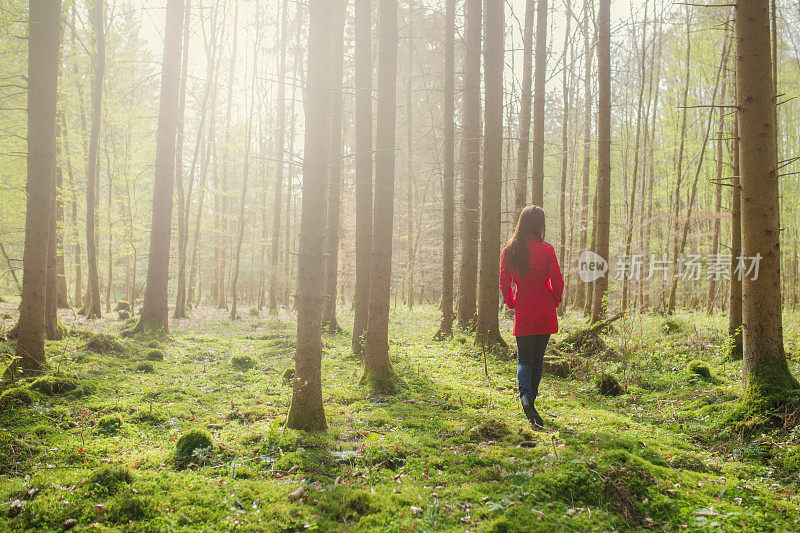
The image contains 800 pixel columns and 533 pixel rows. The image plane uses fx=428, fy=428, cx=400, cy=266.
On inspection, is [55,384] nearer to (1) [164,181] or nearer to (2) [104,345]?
(2) [104,345]

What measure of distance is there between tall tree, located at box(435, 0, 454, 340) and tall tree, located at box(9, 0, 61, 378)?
816cm

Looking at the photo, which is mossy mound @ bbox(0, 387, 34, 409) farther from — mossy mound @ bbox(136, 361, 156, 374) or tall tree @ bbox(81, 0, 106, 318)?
tall tree @ bbox(81, 0, 106, 318)

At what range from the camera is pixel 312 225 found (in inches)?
186

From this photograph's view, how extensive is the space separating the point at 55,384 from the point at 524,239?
21.5 feet

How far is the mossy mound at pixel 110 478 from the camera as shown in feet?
11.2

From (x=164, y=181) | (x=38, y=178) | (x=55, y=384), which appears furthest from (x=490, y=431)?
(x=164, y=181)

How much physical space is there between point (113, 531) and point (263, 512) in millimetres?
980

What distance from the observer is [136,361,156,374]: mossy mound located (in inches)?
307

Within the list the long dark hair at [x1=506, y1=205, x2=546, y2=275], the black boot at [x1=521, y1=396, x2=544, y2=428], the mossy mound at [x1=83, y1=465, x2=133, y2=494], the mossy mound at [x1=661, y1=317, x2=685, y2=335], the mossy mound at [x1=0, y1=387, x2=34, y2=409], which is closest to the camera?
the mossy mound at [x1=83, y1=465, x2=133, y2=494]

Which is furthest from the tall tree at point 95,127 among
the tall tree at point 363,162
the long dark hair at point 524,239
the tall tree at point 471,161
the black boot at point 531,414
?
the black boot at point 531,414

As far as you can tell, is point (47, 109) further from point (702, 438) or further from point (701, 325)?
point (701, 325)

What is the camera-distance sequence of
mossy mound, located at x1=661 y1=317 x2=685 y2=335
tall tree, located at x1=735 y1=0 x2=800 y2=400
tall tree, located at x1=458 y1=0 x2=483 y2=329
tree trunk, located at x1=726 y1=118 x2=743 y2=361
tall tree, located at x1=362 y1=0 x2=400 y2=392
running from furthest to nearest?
1. mossy mound, located at x1=661 y1=317 x2=685 y2=335
2. tall tree, located at x1=458 y1=0 x2=483 y2=329
3. tree trunk, located at x1=726 y1=118 x2=743 y2=361
4. tall tree, located at x1=362 y1=0 x2=400 y2=392
5. tall tree, located at x1=735 y1=0 x2=800 y2=400

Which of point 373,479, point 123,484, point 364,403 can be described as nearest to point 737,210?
point 364,403

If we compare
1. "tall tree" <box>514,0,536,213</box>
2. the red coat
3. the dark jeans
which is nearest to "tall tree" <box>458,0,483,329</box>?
"tall tree" <box>514,0,536,213</box>
